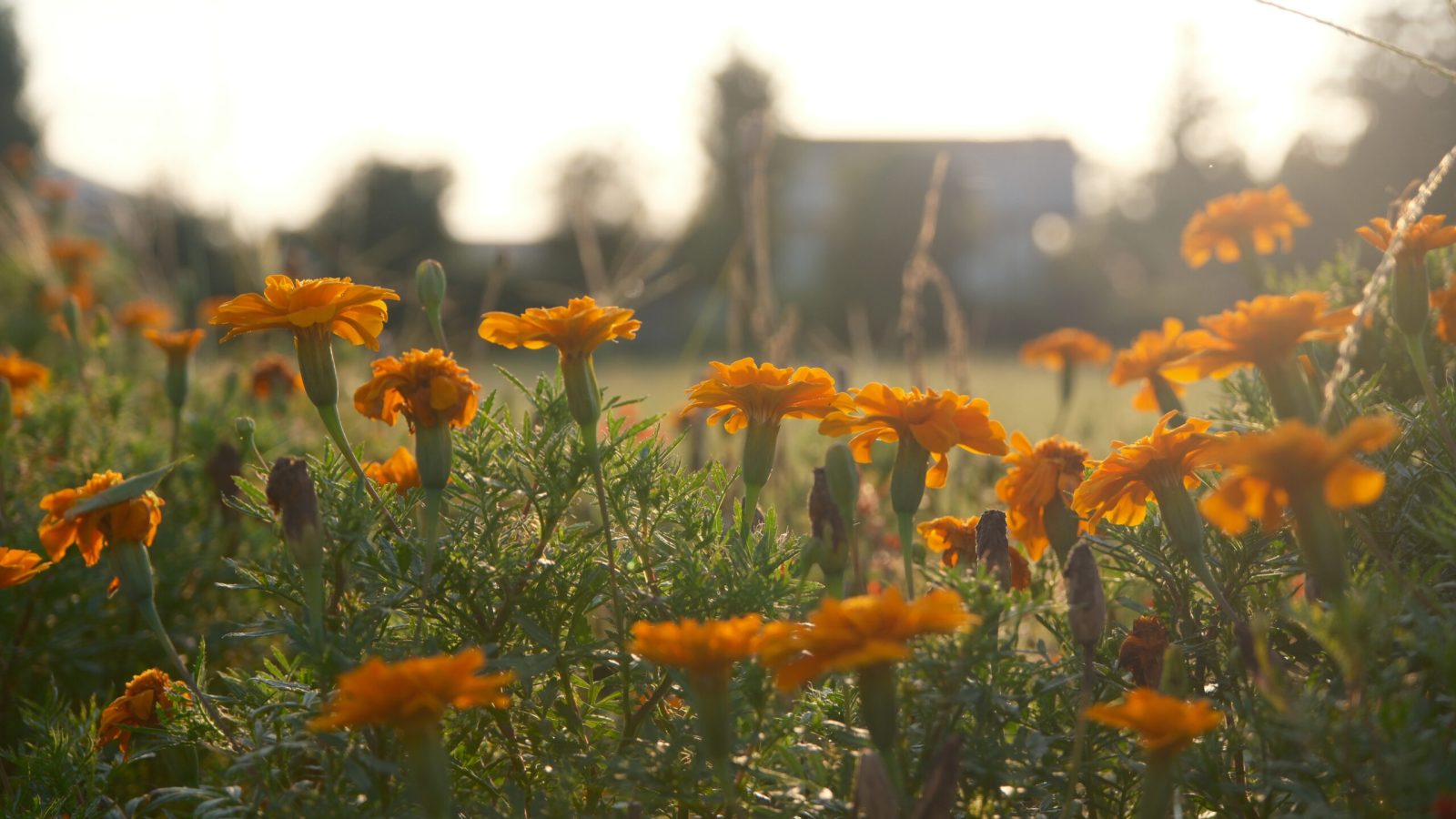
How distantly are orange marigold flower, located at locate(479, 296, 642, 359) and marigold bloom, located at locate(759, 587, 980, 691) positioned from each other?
0.53 metres

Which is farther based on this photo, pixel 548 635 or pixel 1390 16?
pixel 1390 16

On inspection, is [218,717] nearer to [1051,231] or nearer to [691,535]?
[691,535]

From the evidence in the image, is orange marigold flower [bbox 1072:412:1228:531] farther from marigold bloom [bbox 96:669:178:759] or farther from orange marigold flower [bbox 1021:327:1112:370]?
orange marigold flower [bbox 1021:327:1112:370]

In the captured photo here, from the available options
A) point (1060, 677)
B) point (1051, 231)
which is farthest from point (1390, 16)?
point (1051, 231)

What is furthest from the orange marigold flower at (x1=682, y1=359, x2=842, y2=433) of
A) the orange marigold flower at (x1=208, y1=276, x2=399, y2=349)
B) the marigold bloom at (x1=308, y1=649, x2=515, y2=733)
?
the marigold bloom at (x1=308, y1=649, x2=515, y2=733)

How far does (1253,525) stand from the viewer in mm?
1618

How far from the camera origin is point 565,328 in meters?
1.43

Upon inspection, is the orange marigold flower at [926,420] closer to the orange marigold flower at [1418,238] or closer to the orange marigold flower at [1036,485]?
the orange marigold flower at [1036,485]

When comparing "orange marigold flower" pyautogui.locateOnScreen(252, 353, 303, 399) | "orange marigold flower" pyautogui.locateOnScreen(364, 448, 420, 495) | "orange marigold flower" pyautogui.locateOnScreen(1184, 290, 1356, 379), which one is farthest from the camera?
"orange marigold flower" pyautogui.locateOnScreen(252, 353, 303, 399)

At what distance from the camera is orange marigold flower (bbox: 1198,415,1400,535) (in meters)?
0.95

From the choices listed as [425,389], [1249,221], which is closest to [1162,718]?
[425,389]

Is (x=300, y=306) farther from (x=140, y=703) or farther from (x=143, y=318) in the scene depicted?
(x=143, y=318)

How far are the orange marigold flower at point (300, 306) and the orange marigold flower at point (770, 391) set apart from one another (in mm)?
447

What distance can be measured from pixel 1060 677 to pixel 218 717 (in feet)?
3.51
